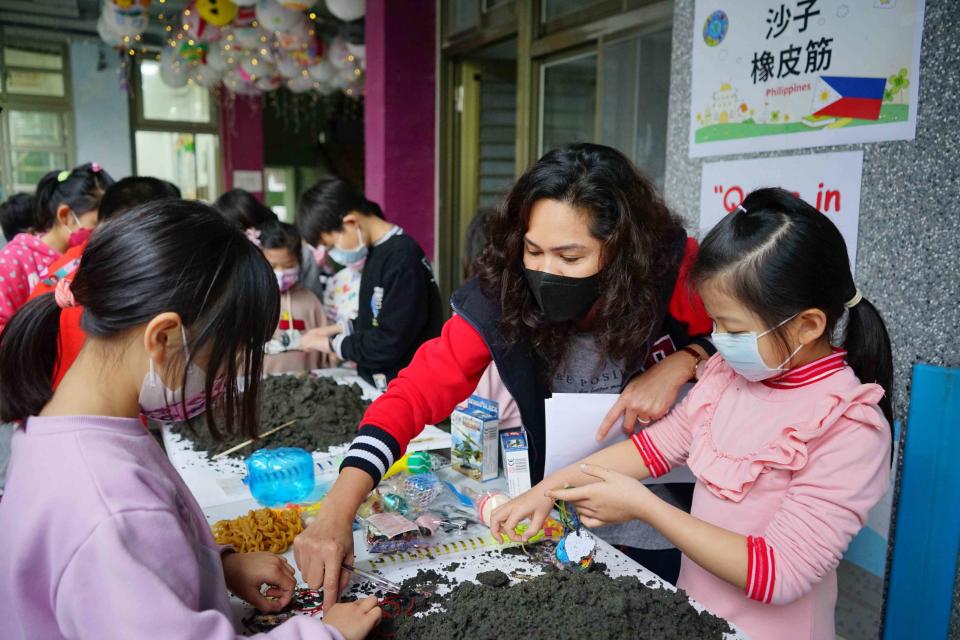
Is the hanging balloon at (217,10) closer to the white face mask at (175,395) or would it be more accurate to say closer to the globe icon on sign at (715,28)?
the globe icon on sign at (715,28)

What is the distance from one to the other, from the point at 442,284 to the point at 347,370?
7.14ft

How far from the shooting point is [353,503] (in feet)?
4.39

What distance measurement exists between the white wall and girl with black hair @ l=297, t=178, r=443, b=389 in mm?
7748

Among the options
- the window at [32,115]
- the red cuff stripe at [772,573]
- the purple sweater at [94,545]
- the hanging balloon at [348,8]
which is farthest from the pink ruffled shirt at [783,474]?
the window at [32,115]

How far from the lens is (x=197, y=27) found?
5898mm

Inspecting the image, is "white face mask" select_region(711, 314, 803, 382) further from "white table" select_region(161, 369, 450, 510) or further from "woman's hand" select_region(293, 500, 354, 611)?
"white table" select_region(161, 369, 450, 510)

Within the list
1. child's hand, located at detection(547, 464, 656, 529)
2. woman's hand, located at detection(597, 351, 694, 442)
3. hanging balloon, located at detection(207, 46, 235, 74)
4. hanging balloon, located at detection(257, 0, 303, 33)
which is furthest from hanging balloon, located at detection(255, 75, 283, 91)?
child's hand, located at detection(547, 464, 656, 529)

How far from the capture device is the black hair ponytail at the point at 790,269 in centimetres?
117

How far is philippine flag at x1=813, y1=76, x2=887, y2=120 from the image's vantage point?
1.88 metres

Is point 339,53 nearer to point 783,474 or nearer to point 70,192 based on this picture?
point 70,192

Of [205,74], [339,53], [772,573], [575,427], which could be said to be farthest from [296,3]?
[772,573]

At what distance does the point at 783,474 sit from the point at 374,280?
2.11 metres

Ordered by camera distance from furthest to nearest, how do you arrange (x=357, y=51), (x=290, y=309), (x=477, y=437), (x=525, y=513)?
(x=357, y=51), (x=290, y=309), (x=477, y=437), (x=525, y=513)

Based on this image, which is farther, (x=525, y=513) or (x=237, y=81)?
(x=237, y=81)
